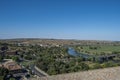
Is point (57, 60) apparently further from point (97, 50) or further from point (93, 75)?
point (97, 50)

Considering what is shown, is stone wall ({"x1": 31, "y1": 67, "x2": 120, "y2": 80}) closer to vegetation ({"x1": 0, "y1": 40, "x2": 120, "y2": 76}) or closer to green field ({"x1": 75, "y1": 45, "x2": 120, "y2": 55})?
vegetation ({"x1": 0, "y1": 40, "x2": 120, "y2": 76})

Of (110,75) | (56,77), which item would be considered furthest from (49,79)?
(110,75)

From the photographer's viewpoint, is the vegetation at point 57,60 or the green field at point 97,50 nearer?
the vegetation at point 57,60

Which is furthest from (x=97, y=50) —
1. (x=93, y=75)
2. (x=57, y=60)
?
(x=93, y=75)

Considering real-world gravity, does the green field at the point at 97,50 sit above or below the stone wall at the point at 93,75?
below

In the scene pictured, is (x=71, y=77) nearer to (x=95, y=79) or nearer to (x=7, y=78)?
(x=95, y=79)

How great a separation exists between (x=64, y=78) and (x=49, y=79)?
885 mm

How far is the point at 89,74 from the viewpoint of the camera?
11.0 m

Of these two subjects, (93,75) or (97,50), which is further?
(97,50)

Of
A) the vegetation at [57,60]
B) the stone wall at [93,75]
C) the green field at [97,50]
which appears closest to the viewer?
the stone wall at [93,75]

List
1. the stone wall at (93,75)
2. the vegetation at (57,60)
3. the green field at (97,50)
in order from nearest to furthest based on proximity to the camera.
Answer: the stone wall at (93,75) < the vegetation at (57,60) < the green field at (97,50)

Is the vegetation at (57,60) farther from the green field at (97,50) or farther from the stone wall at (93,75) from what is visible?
the stone wall at (93,75)

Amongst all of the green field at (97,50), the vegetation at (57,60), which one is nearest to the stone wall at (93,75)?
the vegetation at (57,60)

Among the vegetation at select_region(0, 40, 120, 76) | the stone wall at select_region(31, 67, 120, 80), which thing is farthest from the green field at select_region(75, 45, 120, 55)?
the stone wall at select_region(31, 67, 120, 80)
